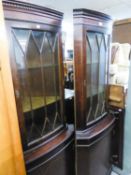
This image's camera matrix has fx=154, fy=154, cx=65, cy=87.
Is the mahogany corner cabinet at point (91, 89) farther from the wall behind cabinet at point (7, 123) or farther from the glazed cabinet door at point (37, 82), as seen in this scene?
the wall behind cabinet at point (7, 123)

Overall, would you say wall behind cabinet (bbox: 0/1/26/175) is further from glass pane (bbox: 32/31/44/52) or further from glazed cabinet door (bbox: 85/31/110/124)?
glazed cabinet door (bbox: 85/31/110/124)

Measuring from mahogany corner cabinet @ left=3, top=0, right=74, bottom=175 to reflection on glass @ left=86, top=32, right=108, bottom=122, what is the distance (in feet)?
0.90

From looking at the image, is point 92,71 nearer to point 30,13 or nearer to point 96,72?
point 96,72

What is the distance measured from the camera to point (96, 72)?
1455 mm

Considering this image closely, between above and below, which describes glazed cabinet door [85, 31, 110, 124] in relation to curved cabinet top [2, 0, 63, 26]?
below

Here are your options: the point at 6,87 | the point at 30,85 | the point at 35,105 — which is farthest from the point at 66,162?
the point at 6,87

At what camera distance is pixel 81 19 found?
116cm

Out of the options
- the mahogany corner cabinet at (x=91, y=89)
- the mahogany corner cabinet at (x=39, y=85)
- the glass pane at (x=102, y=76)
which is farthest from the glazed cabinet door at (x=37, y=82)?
the glass pane at (x=102, y=76)

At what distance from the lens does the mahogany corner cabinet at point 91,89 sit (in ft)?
3.97

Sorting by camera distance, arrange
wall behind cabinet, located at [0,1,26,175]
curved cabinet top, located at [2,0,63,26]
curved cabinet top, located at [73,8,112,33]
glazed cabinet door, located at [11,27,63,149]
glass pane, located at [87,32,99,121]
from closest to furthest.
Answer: wall behind cabinet, located at [0,1,26,175]
curved cabinet top, located at [2,0,63,26]
glazed cabinet door, located at [11,27,63,149]
curved cabinet top, located at [73,8,112,33]
glass pane, located at [87,32,99,121]

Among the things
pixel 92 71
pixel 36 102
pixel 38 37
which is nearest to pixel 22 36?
pixel 38 37

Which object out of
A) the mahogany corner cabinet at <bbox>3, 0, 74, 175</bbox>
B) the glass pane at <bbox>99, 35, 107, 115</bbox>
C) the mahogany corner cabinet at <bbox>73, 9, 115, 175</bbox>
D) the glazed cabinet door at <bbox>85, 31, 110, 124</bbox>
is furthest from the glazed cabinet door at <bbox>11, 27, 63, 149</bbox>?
the glass pane at <bbox>99, 35, 107, 115</bbox>

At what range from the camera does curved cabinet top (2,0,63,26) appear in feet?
2.68

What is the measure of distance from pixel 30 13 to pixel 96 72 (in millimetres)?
797
